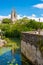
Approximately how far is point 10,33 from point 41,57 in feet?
126

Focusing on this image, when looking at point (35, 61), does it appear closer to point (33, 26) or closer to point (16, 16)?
point (33, 26)

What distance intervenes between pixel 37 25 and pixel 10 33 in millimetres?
9527

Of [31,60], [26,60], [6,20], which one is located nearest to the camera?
[31,60]

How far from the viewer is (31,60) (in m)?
16.8

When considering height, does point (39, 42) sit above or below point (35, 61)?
above

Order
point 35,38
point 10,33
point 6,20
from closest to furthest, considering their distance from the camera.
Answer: point 35,38 → point 10,33 → point 6,20

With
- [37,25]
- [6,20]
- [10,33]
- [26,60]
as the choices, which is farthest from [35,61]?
[6,20]

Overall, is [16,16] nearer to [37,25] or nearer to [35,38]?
[37,25]

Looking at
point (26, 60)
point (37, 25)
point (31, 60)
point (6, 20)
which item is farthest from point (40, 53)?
point (6, 20)

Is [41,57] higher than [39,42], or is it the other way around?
[39,42]

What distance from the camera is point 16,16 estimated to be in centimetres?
10725

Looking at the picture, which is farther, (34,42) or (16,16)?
(16,16)

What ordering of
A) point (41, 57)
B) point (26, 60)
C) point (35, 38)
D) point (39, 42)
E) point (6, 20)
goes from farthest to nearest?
point (6, 20) < point (26, 60) < point (35, 38) < point (39, 42) < point (41, 57)

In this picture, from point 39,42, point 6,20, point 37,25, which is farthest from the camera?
point 6,20
